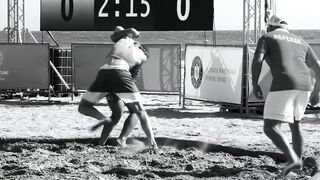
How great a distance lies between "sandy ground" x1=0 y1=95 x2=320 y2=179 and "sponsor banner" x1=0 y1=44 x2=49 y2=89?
266 centimetres

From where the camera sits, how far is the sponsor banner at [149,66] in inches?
636

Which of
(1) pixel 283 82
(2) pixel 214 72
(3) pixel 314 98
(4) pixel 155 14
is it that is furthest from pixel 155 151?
(4) pixel 155 14

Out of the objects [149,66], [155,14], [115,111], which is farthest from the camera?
[155,14]

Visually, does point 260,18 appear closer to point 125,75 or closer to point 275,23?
point 125,75

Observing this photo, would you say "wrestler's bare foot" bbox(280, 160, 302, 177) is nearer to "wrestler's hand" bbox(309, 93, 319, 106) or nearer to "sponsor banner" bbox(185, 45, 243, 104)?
"wrestler's hand" bbox(309, 93, 319, 106)

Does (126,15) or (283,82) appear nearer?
(283,82)

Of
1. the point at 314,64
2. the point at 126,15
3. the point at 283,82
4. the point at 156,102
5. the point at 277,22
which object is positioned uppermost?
the point at 277,22

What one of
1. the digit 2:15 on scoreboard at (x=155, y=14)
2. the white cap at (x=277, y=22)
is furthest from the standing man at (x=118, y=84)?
the digit 2:15 on scoreboard at (x=155, y=14)

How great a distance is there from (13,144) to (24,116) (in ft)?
14.5

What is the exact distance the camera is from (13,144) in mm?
9086

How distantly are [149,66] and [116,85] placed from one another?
325 inches

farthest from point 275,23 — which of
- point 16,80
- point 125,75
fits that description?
point 16,80

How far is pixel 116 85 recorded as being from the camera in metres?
8.16

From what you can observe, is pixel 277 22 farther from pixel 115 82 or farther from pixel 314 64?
pixel 115 82
